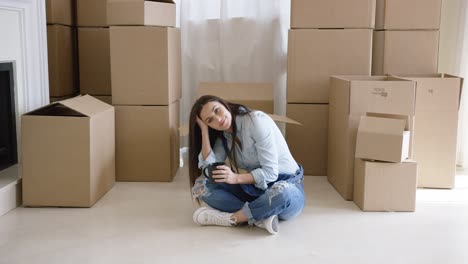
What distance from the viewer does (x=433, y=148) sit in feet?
10.2

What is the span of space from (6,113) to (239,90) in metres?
1.35

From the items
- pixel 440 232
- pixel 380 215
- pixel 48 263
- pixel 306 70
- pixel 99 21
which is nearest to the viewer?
pixel 48 263

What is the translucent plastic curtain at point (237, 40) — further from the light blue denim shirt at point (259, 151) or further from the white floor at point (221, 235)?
the light blue denim shirt at point (259, 151)

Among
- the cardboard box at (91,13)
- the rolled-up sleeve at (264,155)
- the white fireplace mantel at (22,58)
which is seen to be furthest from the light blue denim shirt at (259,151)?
the cardboard box at (91,13)

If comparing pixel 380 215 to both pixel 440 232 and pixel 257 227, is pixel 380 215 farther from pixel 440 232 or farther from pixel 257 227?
pixel 257 227

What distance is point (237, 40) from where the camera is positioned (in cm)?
387

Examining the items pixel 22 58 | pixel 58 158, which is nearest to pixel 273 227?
pixel 58 158

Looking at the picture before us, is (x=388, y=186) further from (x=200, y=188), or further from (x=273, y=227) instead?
(x=200, y=188)

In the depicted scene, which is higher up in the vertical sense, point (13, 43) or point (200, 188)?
point (13, 43)

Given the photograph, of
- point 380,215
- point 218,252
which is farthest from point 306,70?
point 218,252

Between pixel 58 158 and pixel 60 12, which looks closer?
pixel 58 158

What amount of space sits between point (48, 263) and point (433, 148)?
2091mm

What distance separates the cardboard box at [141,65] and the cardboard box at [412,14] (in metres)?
1.30

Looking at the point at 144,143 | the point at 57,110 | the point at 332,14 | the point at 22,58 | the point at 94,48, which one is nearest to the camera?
the point at 57,110
